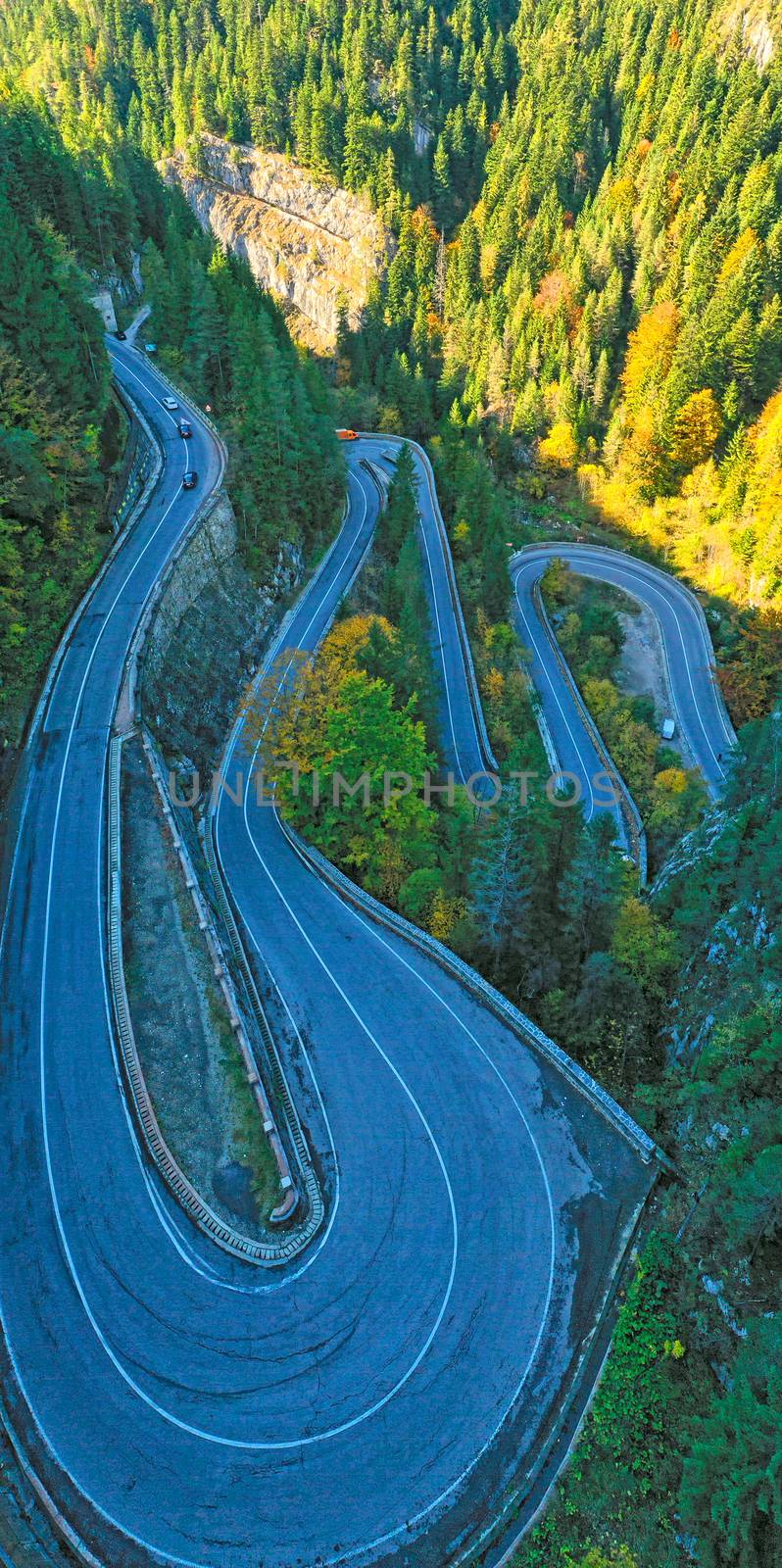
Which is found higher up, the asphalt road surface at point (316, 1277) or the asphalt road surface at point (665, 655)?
the asphalt road surface at point (665, 655)

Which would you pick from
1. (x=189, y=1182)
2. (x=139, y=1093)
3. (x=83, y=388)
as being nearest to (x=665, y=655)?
(x=83, y=388)

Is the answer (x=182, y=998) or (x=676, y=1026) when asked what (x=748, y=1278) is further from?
(x=182, y=998)

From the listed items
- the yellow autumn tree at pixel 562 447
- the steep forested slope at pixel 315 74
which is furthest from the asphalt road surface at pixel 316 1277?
the steep forested slope at pixel 315 74

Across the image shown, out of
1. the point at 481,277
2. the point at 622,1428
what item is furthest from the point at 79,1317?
the point at 481,277

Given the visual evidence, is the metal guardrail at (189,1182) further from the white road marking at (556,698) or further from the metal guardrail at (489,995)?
the white road marking at (556,698)

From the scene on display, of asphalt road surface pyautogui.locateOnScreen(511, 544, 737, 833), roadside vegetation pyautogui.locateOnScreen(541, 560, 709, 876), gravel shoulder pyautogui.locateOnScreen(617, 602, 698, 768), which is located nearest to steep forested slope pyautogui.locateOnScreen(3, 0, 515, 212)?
asphalt road surface pyautogui.locateOnScreen(511, 544, 737, 833)
